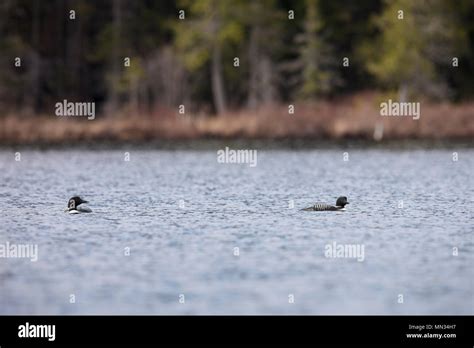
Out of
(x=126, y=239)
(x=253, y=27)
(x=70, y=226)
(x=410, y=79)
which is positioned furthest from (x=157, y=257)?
(x=253, y=27)

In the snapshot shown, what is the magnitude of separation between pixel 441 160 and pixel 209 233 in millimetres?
22741

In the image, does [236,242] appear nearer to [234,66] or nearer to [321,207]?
[321,207]

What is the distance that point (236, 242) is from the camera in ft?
68.8

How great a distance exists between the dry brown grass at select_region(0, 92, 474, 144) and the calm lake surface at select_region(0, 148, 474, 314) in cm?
1289

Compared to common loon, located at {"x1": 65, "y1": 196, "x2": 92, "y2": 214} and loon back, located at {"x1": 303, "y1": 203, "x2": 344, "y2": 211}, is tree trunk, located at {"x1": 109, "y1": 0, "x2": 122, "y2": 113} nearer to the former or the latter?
common loon, located at {"x1": 65, "y1": 196, "x2": 92, "y2": 214}

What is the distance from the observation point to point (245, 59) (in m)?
66.7

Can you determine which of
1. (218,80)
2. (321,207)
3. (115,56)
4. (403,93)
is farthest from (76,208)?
(115,56)

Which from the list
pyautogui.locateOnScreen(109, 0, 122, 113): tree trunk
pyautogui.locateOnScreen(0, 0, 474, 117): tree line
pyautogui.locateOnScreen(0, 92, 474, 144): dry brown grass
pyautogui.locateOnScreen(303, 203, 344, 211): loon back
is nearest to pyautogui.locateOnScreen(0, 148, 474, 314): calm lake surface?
pyautogui.locateOnScreen(303, 203, 344, 211): loon back

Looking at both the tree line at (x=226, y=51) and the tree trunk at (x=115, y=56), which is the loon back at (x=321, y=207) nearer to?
the tree line at (x=226, y=51)

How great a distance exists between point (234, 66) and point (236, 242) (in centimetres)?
4646

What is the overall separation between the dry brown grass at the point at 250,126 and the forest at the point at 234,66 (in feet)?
0.22

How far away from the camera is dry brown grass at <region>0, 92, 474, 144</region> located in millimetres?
50656

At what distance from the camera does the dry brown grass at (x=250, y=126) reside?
166ft

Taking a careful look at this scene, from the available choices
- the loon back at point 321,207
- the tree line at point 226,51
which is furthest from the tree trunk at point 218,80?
the loon back at point 321,207
